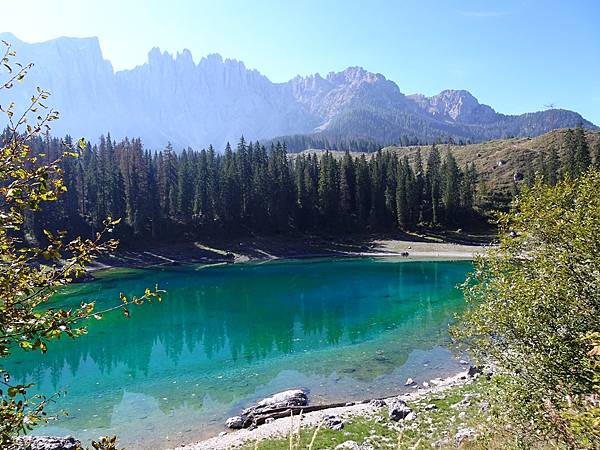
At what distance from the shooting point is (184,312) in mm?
56375

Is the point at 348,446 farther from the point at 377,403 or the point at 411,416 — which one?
the point at 377,403

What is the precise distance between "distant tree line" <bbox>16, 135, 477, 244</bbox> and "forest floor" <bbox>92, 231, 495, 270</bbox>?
5.22 meters

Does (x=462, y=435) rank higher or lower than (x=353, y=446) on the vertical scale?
higher

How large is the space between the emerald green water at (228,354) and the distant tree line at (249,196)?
43.6 metres

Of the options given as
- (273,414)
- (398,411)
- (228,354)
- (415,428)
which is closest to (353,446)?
(415,428)

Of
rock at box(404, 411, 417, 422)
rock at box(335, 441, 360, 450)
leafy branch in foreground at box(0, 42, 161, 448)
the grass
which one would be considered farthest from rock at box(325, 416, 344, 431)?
leafy branch in foreground at box(0, 42, 161, 448)

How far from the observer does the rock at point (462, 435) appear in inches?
691

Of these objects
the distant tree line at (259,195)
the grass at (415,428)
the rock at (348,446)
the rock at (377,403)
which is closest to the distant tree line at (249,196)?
the distant tree line at (259,195)

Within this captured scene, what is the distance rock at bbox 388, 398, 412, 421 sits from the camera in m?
22.4

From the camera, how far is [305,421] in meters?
23.6

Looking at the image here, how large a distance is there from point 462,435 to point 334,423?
22.5 feet

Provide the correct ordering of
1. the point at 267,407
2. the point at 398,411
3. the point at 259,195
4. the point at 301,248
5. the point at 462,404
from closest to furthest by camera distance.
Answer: the point at 398,411
the point at 462,404
the point at 267,407
the point at 301,248
the point at 259,195

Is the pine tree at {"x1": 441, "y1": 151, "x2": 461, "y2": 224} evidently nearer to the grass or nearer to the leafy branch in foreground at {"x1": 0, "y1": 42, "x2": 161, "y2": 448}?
the grass

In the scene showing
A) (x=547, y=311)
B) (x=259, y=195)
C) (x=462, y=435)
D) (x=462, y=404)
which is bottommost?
(x=462, y=404)
